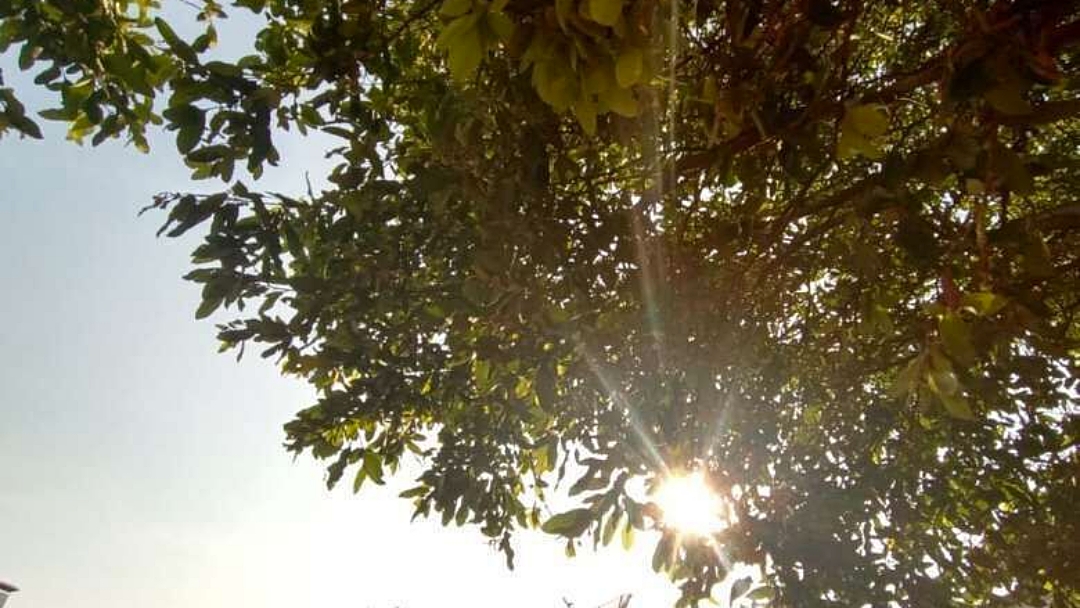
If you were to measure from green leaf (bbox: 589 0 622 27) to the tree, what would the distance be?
5.9 inches

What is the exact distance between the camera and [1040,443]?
4.96 m

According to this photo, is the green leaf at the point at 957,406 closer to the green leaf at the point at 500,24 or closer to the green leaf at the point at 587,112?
the green leaf at the point at 587,112

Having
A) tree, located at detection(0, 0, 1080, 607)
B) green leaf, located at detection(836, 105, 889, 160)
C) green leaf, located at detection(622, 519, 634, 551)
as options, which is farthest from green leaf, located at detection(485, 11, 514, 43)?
green leaf, located at detection(622, 519, 634, 551)

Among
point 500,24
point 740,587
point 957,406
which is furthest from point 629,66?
point 740,587

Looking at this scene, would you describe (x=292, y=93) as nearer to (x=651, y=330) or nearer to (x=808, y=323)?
(x=651, y=330)

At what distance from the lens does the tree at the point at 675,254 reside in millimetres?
2035

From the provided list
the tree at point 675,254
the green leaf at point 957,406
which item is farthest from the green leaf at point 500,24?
the green leaf at point 957,406

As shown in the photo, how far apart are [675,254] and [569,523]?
6.81 feet

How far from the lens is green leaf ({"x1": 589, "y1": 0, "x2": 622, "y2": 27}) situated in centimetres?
112

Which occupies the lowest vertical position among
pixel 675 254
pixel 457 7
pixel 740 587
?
pixel 740 587

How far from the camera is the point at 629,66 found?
130 centimetres

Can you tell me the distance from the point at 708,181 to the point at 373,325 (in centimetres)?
216

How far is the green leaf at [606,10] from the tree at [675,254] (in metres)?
0.15

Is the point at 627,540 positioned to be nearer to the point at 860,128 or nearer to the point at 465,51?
the point at 860,128
